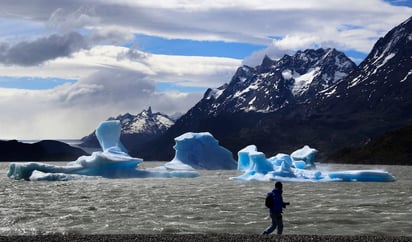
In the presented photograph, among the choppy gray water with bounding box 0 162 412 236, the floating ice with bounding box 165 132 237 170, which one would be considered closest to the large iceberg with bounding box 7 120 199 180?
the floating ice with bounding box 165 132 237 170

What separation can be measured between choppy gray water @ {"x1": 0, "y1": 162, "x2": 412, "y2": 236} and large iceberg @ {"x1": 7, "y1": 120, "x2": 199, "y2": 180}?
20.0 meters

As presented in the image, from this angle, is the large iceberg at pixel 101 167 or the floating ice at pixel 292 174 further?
the large iceberg at pixel 101 167

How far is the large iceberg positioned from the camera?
70125 millimetres

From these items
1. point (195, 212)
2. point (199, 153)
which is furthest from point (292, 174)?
point (195, 212)

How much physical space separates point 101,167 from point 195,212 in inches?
1617

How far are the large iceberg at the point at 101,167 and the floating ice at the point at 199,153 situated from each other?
1128cm

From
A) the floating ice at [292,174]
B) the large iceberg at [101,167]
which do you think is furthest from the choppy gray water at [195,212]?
the large iceberg at [101,167]

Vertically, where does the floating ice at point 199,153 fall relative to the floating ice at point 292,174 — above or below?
above

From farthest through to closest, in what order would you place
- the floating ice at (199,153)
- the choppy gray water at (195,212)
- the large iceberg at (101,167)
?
1. the floating ice at (199,153)
2. the large iceberg at (101,167)
3. the choppy gray water at (195,212)

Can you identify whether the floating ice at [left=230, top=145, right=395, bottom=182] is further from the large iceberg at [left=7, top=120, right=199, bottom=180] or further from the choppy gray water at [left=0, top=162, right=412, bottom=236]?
the choppy gray water at [left=0, top=162, right=412, bottom=236]

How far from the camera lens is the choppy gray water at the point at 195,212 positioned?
2723 centimetres

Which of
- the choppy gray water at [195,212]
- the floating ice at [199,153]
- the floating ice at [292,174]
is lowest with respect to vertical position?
the choppy gray water at [195,212]

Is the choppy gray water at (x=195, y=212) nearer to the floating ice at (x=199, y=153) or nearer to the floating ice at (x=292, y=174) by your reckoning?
the floating ice at (x=292, y=174)

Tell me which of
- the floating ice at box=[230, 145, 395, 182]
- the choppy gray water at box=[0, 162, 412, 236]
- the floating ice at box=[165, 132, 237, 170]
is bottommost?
the choppy gray water at box=[0, 162, 412, 236]
